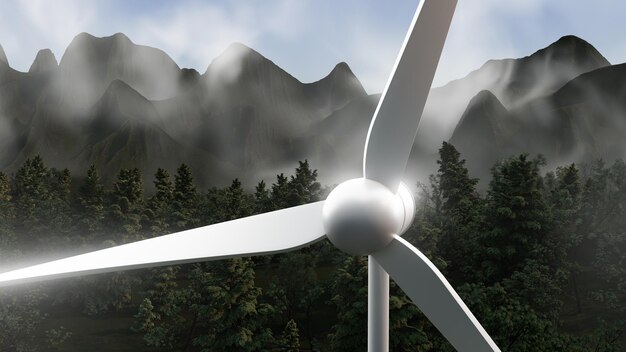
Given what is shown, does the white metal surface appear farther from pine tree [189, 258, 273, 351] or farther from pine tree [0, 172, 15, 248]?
pine tree [0, 172, 15, 248]

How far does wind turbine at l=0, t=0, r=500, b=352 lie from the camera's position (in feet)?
30.7

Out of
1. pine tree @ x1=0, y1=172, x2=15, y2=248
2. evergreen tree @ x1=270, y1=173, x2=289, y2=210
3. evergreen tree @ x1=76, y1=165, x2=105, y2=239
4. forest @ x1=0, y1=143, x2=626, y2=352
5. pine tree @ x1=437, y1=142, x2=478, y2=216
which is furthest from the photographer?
evergreen tree @ x1=270, y1=173, x2=289, y2=210

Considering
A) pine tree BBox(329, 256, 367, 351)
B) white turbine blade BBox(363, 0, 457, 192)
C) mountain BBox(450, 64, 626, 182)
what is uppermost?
mountain BBox(450, 64, 626, 182)

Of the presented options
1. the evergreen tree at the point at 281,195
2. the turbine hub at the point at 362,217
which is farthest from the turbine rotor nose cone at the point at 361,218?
the evergreen tree at the point at 281,195

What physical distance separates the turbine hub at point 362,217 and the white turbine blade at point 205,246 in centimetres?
115

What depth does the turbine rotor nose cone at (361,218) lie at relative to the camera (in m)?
9.27

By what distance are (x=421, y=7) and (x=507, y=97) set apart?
145 m

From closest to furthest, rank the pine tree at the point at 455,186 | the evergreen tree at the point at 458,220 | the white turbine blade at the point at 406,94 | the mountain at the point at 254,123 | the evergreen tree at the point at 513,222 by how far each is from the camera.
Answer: the white turbine blade at the point at 406,94
the evergreen tree at the point at 513,222
the evergreen tree at the point at 458,220
the pine tree at the point at 455,186
the mountain at the point at 254,123

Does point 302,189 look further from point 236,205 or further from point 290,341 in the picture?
point 290,341

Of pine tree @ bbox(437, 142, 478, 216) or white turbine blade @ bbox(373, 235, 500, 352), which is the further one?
pine tree @ bbox(437, 142, 478, 216)

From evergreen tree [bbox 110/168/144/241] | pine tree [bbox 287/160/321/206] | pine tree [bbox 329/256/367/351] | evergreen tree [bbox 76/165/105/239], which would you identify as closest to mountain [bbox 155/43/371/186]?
evergreen tree [bbox 76/165/105/239]

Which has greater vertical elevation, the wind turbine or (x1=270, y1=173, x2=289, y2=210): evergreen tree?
(x1=270, y1=173, x2=289, y2=210): evergreen tree

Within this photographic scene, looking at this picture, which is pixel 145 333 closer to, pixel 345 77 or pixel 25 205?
pixel 25 205

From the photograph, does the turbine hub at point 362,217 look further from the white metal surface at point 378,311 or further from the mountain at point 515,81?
the mountain at point 515,81
